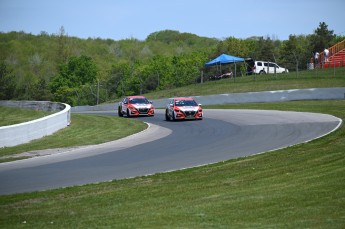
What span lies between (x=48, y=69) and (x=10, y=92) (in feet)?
201

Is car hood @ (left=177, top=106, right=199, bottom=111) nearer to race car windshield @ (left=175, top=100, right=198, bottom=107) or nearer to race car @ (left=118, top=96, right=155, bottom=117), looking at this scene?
race car windshield @ (left=175, top=100, right=198, bottom=107)

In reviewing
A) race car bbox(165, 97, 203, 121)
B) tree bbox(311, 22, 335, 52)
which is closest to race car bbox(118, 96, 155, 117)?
race car bbox(165, 97, 203, 121)

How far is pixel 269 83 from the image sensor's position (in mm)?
49656

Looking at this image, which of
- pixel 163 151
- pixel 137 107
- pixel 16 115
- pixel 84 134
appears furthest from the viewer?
pixel 137 107

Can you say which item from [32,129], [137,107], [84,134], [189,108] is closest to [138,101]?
[137,107]

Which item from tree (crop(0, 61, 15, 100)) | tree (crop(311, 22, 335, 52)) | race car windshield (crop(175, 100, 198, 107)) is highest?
tree (crop(311, 22, 335, 52))

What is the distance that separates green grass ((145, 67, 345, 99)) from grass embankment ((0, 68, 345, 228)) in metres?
31.1

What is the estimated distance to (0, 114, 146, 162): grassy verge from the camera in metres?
22.6

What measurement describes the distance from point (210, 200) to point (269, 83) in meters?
39.2

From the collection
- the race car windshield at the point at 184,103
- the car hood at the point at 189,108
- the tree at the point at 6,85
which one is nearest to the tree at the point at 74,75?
the tree at the point at 6,85

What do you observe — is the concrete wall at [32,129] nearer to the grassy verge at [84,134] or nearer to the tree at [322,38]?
the grassy verge at [84,134]

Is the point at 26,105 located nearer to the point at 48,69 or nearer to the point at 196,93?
the point at 196,93

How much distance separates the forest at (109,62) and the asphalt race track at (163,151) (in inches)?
976

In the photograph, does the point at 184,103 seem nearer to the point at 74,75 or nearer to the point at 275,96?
the point at 275,96
